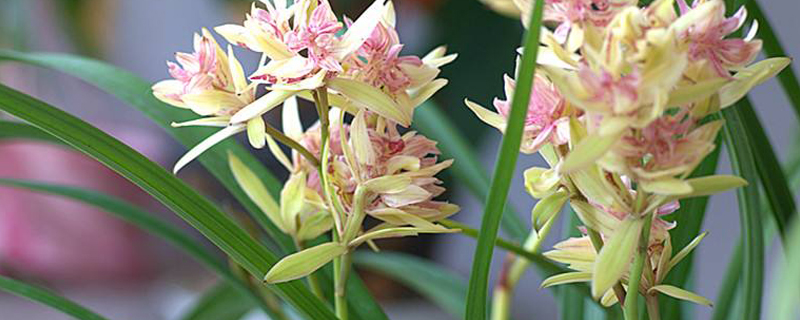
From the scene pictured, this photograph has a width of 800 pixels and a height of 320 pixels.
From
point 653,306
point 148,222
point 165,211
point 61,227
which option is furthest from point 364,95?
point 165,211

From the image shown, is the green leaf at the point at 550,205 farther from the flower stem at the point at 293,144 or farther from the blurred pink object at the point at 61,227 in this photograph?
the blurred pink object at the point at 61,227

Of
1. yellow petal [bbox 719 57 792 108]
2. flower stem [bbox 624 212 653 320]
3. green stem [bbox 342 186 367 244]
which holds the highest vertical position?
green stem [bbox 342 186 367 244]

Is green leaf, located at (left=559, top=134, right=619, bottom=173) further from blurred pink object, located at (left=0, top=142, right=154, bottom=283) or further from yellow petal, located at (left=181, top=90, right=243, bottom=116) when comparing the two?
blurred pink object, located at (left=0, top=142, right=154, bottom=283)

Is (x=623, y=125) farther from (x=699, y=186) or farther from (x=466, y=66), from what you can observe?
(x=466, y=66)

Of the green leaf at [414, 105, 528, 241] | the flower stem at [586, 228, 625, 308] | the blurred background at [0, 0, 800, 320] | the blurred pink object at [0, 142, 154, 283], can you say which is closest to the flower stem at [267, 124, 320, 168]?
the flower stem at [586, 228, 625, 308]

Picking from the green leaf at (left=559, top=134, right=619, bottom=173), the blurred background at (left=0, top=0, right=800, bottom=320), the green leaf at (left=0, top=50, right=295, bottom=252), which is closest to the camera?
the green leaf at (left=559, top=134, right=619, bottom=173)
